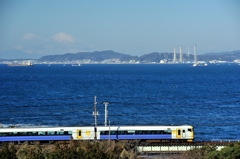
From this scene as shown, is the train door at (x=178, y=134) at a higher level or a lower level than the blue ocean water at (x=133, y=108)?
higher

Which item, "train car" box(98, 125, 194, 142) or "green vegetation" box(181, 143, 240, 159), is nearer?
"green vegetation" box(181, 143, 240, 159)

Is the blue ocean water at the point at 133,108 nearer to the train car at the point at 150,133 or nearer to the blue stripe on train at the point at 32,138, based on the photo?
the train car at the point at 150,133

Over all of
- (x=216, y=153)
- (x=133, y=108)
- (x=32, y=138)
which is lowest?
(x=133, y=108)

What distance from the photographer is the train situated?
85.1 feet

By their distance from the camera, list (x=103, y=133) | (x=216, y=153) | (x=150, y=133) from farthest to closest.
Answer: (x=150, y=133) → (x=103, y=133) → (x=216, y=153)

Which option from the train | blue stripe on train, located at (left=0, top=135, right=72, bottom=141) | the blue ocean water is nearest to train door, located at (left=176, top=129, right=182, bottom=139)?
the train

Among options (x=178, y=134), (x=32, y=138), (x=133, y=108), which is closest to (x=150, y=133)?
(x=178, y=134)

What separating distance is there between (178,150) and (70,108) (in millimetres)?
22302

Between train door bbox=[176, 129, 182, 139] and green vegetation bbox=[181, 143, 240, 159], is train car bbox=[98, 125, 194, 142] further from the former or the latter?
green vegetation bbox=[181, 143, 240, 159]

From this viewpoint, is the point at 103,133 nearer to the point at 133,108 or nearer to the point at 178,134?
the point at 178,134

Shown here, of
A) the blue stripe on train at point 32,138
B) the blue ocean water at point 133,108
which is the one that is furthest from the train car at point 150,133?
the blue ocean water at point 133,108

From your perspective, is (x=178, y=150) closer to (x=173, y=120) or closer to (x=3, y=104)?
(x=173, y=120)

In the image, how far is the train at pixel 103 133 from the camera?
85.1ft

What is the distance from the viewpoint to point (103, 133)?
25938 millimetres
